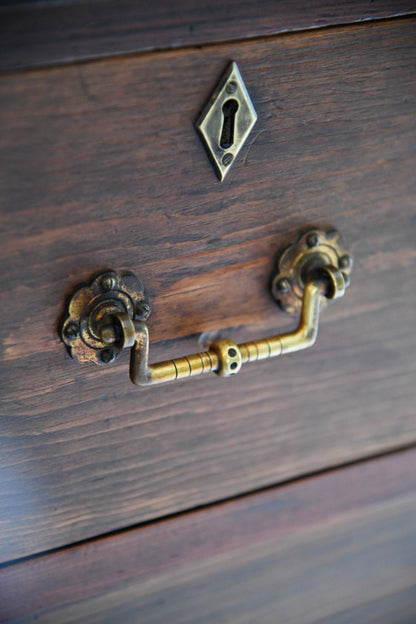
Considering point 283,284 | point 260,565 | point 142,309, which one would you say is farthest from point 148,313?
point 260,565

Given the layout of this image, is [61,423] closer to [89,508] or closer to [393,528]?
[89,508]

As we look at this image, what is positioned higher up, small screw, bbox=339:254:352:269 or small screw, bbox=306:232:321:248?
small screw, bbox=306:232:321:248

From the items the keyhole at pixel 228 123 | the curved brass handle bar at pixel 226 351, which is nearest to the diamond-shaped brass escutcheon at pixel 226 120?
the keyhole at pixel 228 123

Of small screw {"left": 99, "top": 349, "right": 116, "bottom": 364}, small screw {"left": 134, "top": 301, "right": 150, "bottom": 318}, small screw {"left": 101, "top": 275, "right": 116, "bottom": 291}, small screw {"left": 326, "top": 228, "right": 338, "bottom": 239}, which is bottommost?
small screw {"left": 99, "top": 349, "right": 116, "bottom": 364}

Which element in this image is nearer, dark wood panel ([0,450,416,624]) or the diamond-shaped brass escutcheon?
the diamond-shaped brass escutcheon

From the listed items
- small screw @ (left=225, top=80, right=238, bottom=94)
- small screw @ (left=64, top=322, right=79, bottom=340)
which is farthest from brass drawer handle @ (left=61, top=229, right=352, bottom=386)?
small screw @ (left=225, top=80, right=238, bottom=94)

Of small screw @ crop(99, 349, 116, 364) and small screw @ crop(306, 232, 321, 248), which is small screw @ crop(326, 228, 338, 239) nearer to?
small screw @ crop(306, 232, 321, 248)
